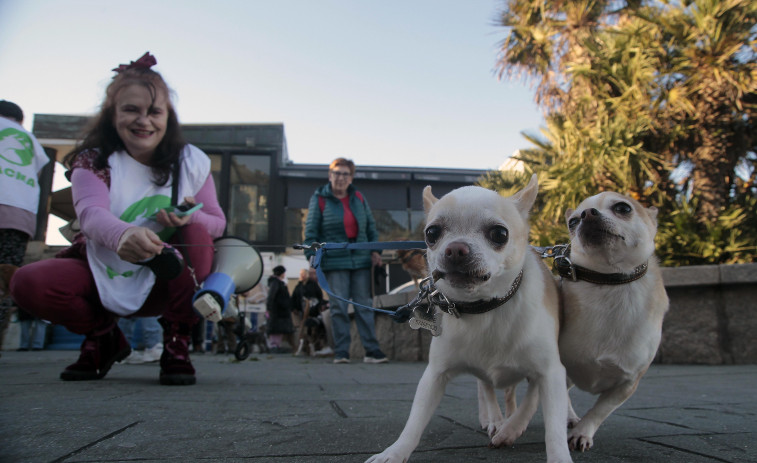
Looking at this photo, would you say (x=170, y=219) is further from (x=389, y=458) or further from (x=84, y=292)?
(x=389, y=458)

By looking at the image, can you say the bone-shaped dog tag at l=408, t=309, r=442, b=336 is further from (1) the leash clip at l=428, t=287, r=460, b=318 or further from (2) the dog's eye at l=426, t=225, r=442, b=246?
(2) the dog's eye at l=426, t=225, r=442, b=246

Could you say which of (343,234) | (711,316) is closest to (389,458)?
(343,234)

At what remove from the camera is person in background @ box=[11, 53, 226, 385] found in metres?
2.71

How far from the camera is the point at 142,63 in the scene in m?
3.09

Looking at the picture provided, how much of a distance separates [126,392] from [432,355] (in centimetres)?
190

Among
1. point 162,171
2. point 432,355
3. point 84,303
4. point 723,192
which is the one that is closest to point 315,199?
point 162,171

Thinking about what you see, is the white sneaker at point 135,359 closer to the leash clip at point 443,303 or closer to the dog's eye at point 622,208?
the leash clip at point 443,303

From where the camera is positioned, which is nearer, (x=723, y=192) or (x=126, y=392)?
(x=126, y=392)

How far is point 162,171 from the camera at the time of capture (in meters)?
3.02

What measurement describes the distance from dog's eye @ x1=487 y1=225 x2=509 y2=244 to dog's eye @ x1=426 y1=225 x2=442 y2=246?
148 mm

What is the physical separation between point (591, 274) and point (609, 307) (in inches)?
5.1

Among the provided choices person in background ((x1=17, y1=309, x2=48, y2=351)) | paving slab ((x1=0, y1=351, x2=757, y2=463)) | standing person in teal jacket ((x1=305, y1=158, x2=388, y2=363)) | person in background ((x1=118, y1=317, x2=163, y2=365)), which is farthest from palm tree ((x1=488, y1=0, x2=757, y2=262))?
person in background ((x1=17, y1=309, x2=48, y2=351))

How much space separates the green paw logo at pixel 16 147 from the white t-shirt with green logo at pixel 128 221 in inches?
42.6

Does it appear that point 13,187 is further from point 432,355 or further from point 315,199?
point 432,355
